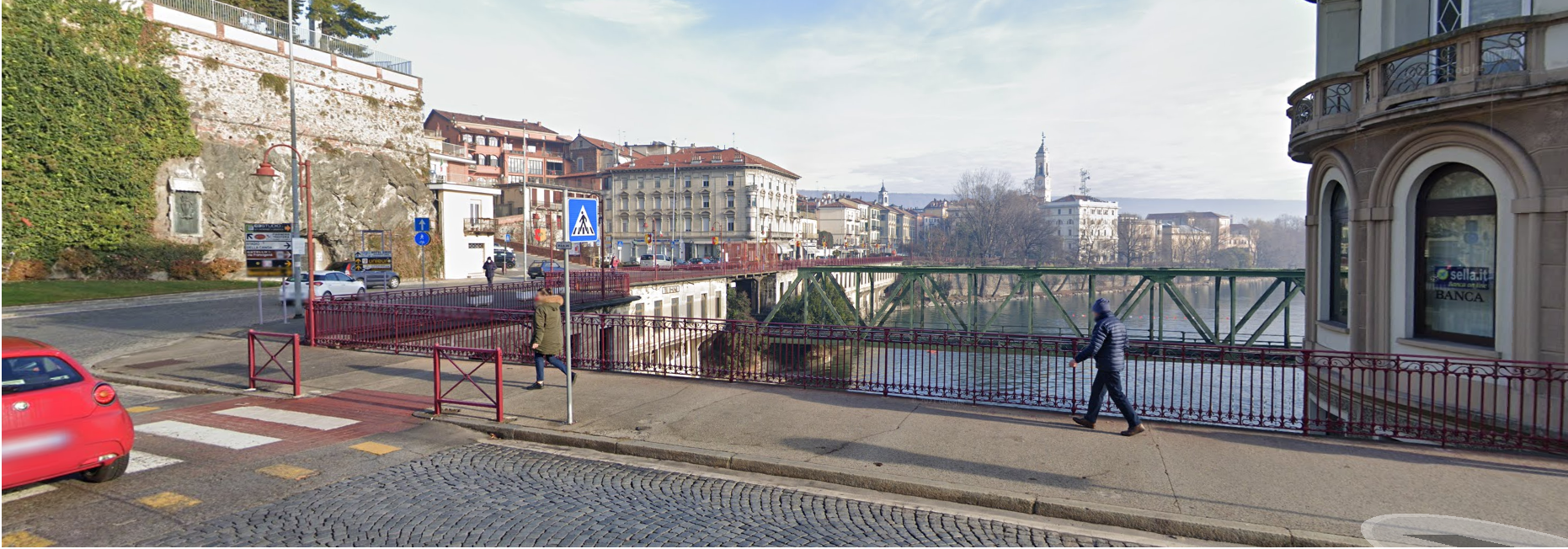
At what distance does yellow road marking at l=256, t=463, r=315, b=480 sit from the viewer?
746 centimetres

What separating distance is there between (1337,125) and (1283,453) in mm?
6161

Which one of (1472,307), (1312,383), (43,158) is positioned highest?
(43,158)

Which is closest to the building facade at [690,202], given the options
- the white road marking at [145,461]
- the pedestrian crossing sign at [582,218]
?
the pedestrian crossing sign at [582,218]

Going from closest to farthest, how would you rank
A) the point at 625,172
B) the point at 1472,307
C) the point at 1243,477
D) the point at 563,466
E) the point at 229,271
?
the point at 1243,477
the point at 563,466
the point at 1472,307
the point at 229,271
the point at 625,172

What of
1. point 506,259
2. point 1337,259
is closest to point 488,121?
point 506,259

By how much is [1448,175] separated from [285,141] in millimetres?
50919

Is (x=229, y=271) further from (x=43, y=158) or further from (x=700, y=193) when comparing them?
(x=700, y=193)

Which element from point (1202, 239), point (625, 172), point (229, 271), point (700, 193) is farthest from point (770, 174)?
point (1202, 239)

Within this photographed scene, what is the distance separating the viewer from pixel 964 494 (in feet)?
23.6

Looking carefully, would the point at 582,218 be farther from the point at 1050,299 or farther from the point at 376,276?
the point at 1050,299

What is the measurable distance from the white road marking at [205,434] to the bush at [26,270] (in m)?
34.2

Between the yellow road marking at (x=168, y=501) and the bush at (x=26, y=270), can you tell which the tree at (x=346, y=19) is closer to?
the bush at (x=26, y=270)

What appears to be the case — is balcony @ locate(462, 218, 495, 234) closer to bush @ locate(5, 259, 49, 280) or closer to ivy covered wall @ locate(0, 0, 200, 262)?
ivy covered wall @ locate(0, 0, 200, 262)

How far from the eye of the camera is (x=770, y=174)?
4186 inches
